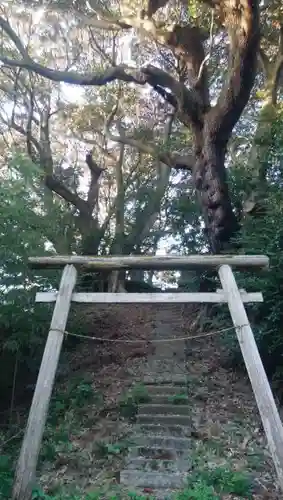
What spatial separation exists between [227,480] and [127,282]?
10.2 m

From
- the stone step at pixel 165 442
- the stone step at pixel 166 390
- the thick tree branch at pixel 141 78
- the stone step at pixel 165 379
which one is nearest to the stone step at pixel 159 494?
the stone step at pixel 165 442

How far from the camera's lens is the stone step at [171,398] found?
705 cm

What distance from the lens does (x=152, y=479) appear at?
5.45 metres

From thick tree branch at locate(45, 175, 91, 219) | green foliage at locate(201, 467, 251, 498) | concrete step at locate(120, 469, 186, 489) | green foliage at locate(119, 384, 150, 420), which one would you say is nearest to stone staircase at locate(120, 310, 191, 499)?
concrete step at locate(120, 469, 186, 489)

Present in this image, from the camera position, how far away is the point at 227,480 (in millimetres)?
5297

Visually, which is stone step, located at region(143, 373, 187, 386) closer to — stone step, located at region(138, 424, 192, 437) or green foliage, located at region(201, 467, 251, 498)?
stone step, located at region(138, 424, 192, 437)

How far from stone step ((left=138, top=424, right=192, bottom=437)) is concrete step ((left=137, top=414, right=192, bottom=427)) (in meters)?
0.10

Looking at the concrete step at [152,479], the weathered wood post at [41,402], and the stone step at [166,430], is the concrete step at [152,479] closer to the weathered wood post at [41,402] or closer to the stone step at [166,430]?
the stone step at [166,430]

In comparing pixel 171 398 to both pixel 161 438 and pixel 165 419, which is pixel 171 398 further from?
pixel 161 438

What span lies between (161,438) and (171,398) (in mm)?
1017

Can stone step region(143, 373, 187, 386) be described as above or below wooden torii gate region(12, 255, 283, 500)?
above

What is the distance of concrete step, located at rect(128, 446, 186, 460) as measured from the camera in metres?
5.87

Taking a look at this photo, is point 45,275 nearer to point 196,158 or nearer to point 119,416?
point 119,416

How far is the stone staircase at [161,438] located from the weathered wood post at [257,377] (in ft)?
4.34
